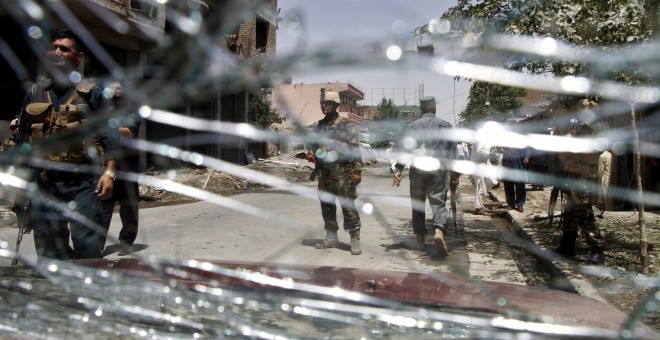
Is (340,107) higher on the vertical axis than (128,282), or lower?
higher

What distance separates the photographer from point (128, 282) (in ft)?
5.37

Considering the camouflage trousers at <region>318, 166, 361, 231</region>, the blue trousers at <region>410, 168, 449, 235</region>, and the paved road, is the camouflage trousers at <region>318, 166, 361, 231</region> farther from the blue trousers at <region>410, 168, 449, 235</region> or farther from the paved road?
the blue trousers at <region>410, 168, 449, 235</region>

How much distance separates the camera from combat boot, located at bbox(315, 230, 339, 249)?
5.25 m

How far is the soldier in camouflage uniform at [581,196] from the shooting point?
4.66 metres

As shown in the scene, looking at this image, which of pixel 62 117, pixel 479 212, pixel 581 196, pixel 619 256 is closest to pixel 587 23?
pixel 581 196

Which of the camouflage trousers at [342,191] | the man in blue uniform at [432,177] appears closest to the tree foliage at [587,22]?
the man in blue uniform at [432,177]

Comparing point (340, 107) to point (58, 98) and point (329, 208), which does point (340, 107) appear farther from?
point (58, 98)

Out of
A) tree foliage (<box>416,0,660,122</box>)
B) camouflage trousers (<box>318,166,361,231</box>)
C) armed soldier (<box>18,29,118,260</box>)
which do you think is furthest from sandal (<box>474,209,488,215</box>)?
armed soldier (<box>18,29,118,260</box>)

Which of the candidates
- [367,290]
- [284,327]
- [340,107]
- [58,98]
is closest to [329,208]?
[340,107]

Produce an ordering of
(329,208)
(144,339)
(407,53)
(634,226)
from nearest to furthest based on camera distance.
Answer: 1. (144,339)
2. (407,53)
3. (329,208)
4. (634,226)

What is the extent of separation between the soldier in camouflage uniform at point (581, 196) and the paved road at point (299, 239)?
65cm

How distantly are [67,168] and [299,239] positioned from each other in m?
3.40

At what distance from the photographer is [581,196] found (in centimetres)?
472

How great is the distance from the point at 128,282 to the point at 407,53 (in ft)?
3.34
